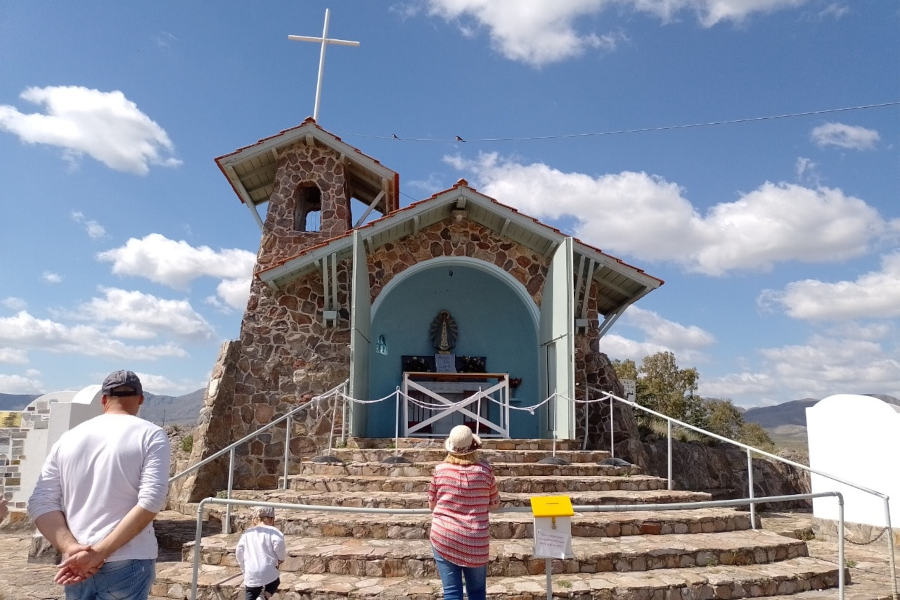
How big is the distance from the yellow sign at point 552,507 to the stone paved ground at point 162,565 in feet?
9.82

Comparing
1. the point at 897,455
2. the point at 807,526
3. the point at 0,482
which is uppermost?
the point at 897,455

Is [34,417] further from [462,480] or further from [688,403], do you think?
[688,403]

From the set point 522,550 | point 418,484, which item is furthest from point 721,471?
point 522,550

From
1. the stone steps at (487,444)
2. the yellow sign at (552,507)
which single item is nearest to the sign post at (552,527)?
the yellow sign at (552,507)

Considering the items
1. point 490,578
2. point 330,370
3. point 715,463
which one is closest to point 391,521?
point 490,578

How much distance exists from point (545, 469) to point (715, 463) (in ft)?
27.9

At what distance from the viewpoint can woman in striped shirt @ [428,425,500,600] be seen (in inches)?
165

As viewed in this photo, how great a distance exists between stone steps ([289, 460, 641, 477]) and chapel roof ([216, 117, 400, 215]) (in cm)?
692

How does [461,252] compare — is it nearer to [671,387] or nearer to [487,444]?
[487,444]

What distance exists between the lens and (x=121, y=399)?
2896mm

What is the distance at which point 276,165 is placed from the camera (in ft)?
46.4

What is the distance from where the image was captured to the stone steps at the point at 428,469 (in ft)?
28.3

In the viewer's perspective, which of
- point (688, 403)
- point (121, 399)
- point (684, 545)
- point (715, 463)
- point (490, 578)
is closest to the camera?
point (121, 399)

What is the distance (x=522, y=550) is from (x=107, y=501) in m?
4.52
